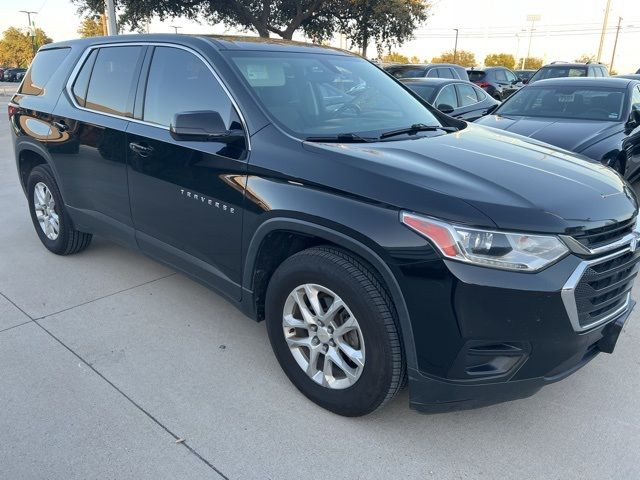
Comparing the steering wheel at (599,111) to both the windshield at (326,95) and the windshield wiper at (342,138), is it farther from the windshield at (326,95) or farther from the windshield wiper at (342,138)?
the windshield wiper at (342,138)

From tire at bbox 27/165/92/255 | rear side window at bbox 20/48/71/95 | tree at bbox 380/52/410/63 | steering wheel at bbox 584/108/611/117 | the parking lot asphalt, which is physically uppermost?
tree at bbox 380/52/410/63

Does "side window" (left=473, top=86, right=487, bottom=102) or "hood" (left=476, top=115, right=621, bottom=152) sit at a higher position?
"side window" (left=473, top=86, right=487, bottom=102)

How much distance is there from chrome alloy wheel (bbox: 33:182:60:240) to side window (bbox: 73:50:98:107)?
Result: 97 centimetres

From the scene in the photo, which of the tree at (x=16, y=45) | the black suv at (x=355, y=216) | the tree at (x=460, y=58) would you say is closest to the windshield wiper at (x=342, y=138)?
the black suv at (x=355, y=216)

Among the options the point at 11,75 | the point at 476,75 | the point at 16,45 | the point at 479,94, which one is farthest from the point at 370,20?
the point at 16,45

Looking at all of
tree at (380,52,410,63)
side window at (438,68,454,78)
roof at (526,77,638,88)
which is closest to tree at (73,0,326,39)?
tree at (380,52,410,63)

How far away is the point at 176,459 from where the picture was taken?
2383 millimetres

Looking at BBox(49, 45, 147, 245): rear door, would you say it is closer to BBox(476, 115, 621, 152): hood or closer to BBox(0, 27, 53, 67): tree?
BBox(476, 115, 621, 152): hood

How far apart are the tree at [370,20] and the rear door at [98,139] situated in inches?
600

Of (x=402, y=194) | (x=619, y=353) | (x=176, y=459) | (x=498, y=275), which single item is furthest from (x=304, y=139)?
(x=619, y=353)

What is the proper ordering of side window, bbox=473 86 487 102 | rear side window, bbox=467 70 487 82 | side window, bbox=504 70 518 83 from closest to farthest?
1. side window, bbox=473 86 487 102
2. rear side window, bbox=467 70 487 82
3. side window, bbox=504 70 518 83

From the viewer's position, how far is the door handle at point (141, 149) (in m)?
3.33

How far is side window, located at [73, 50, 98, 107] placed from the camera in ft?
13.2

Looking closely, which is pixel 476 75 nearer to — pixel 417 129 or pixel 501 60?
pixel 417 129
